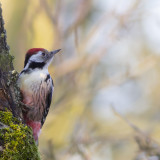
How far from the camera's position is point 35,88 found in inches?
140

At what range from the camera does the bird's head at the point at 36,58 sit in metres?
3.70

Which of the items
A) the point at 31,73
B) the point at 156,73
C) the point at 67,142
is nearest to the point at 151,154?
the point at 31,73

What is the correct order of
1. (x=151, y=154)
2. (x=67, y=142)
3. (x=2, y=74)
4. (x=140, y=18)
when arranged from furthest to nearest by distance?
(x=67, y=142) < (x=140, y=18) < (x=151, y=154) < (x=2, y=74)

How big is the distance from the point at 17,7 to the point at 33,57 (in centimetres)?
Answer: 401

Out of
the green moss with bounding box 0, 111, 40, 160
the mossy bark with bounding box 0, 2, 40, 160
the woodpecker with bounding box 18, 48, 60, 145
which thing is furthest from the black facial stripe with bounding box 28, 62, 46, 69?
the green moss with bounding box 0, 111, 40, 160

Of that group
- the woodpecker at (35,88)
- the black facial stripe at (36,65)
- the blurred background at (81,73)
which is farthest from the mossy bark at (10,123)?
the blurred background at (81,73)

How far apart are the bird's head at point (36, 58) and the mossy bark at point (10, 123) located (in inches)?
38.7

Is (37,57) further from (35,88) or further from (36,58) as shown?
(35,88)

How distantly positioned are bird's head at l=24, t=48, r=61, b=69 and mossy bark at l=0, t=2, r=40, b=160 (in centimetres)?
98

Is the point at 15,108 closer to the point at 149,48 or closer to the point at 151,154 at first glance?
the point at 151,154

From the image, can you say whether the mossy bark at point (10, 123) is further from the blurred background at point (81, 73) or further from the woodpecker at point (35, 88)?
the blurred background at point (81, 73)

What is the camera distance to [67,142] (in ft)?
21.8

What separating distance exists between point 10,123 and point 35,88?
1174 mm

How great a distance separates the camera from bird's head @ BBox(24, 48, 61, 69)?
370 centimetres
